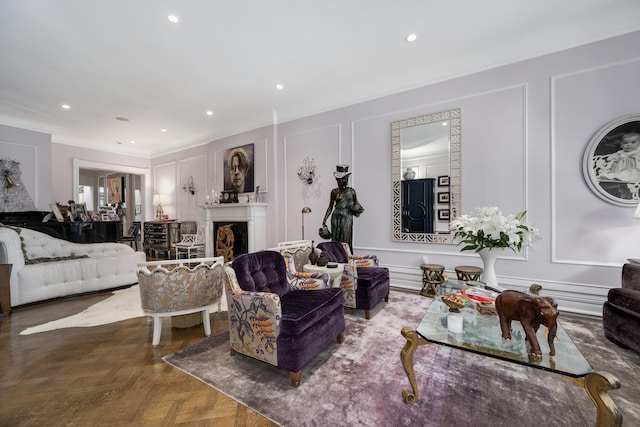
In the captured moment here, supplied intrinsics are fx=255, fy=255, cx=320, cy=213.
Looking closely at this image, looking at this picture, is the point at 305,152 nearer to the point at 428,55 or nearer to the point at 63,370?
the point at 428,55

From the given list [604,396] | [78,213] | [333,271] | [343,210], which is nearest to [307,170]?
[343,210]

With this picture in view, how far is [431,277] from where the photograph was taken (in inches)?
140

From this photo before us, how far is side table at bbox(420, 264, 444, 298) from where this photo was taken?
11.3 feet

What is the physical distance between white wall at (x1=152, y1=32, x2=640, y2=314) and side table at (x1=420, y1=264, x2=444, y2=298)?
0.79 feet

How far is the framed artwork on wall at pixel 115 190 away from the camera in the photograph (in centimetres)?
868

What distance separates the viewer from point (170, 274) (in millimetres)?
2359

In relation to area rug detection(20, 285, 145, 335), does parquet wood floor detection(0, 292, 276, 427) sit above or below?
above

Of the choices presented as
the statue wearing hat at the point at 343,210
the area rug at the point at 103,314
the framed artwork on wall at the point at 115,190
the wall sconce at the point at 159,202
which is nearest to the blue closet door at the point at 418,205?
the statue wearing hat at the point at 343,210

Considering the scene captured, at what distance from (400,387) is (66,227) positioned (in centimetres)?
582

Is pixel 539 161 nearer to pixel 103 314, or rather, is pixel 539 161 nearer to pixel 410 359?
pixel 410 359

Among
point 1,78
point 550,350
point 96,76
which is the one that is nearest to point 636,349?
point 550,350

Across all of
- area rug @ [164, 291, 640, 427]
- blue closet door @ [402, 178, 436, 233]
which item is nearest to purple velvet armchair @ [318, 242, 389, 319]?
area rug @ [164, 291, 640, 427]

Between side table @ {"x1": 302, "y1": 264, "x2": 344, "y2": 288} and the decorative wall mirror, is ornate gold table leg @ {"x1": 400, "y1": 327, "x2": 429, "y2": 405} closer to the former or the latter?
side table @ {"x1": 302, "y1": 264, "x2": 344, "y2": 288}

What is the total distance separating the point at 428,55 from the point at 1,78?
637 cm
